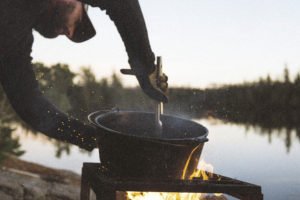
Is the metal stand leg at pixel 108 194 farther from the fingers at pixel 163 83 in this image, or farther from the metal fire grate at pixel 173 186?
the fingers at pixel 163 83

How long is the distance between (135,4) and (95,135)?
3.32 ft

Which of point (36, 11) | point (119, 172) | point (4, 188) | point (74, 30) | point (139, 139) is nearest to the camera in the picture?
point (139, 139)

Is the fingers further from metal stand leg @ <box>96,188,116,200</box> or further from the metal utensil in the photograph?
metal stand leg @ <box>96,188,116,200</box>

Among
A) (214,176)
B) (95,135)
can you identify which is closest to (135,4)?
(95,135)

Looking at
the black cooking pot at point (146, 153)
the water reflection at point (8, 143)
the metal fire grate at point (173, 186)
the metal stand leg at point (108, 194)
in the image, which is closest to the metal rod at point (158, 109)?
the black cooking pot at point (146, 153)

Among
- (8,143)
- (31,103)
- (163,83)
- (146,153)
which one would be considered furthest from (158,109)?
(8,143)

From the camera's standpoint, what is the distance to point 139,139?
8.87ft

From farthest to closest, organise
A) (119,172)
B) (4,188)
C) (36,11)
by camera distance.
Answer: (4,188) < (36,11) < (119,172)

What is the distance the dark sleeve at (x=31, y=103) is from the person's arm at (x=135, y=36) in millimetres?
621

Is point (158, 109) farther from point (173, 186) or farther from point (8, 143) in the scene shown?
point (8, 143)

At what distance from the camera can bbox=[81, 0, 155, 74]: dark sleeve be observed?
2.78 m

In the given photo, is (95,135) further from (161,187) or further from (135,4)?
(135,4)

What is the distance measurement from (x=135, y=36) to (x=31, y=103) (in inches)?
40.9

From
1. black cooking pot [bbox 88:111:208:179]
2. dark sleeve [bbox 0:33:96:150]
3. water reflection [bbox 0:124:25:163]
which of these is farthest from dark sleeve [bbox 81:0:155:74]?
water reflection [bbox 0:124:25:163]
